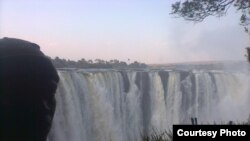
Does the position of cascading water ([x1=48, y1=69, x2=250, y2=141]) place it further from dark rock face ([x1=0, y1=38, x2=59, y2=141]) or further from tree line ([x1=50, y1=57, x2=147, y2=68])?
dark rock face ([x1=0, y1=38, x2=59, y2=141])

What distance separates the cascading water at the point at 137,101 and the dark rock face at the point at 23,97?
14229 mm

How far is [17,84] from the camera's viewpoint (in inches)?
107

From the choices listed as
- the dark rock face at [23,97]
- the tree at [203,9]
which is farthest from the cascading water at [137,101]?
the dark rock face at [23,97]

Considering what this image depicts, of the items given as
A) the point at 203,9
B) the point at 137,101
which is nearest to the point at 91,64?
the point at 137,101

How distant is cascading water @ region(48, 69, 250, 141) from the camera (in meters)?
18.6

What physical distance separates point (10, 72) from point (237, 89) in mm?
29550

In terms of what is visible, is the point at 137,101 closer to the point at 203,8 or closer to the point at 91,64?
the point at 91,64

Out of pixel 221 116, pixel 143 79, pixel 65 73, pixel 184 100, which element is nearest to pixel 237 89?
pixel 221 116

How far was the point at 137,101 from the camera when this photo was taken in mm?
26375

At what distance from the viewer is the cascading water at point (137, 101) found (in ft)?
60.9

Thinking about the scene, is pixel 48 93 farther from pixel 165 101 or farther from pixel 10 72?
pixel 165 101

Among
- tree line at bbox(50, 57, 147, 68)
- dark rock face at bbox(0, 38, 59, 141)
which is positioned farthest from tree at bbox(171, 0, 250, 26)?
tree line at bbox(50, 57, 147, 68)

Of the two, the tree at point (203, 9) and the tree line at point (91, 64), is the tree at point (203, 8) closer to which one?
the tree at point (203, 9)

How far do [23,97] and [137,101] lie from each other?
23.8 m
